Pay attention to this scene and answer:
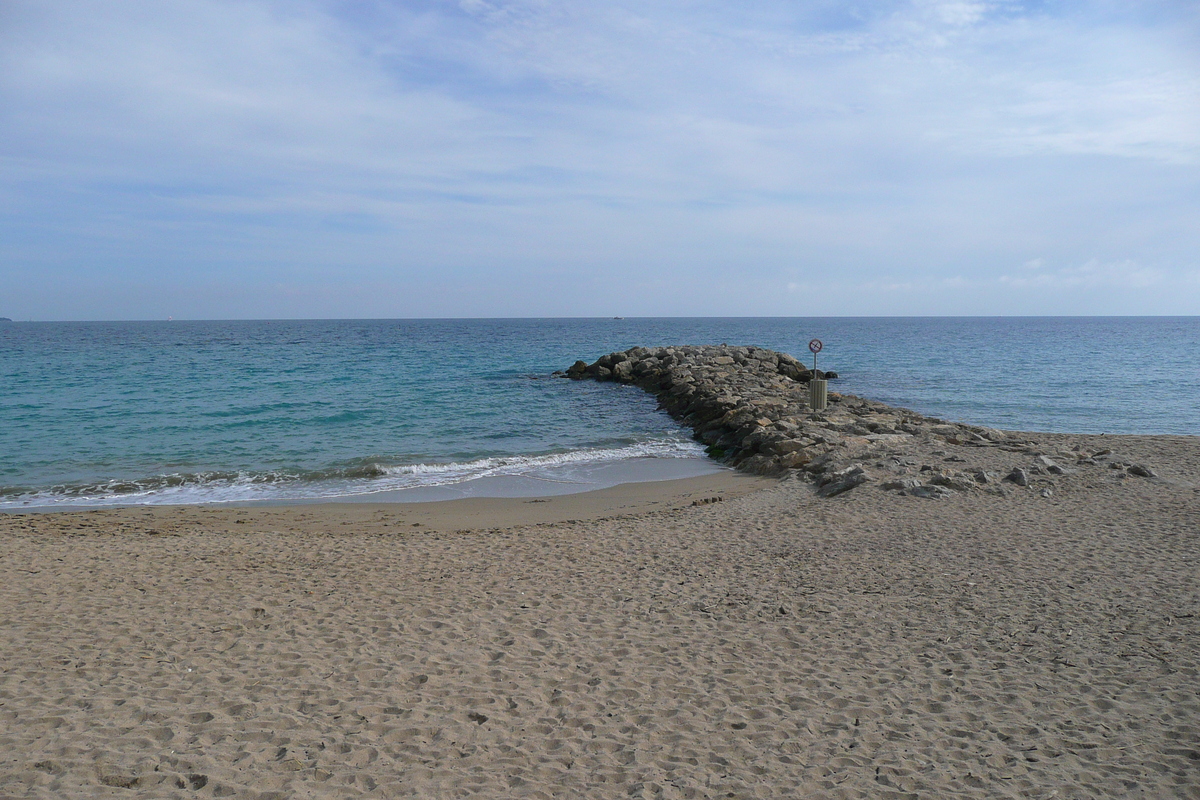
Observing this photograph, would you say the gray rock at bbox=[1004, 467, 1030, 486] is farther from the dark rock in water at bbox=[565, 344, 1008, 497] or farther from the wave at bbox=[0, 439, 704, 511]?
the wave at bbox=[0, 439, 704, 511]

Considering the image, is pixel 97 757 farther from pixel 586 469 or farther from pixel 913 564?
pixel 586 469

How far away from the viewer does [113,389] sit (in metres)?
28.0

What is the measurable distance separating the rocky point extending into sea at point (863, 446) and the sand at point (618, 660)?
1663 mm

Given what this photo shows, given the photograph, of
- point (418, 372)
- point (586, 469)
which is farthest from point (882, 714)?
point (418, 372)

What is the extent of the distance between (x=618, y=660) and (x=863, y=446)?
33.2 ft

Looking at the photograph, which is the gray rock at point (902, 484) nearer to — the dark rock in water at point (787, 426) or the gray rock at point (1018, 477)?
the dark rock in water at point (787, 426)

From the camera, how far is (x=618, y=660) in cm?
571

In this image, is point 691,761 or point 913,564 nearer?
point 691,761

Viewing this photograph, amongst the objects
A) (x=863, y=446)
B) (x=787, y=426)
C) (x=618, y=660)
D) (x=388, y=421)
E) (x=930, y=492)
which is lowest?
(x=618, y=660)

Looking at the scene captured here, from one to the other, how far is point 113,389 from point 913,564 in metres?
30.5

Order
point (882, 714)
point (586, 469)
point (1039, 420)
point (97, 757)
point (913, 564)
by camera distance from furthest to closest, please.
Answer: point (1039, 420) < point (586, 469) < point (913, 564) < point (882, 714) < point (97, 757)

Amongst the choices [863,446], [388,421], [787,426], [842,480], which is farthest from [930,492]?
[388,421]

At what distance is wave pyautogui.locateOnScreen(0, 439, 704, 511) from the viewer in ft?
41.1

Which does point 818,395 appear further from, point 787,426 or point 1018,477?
point 1018,477
